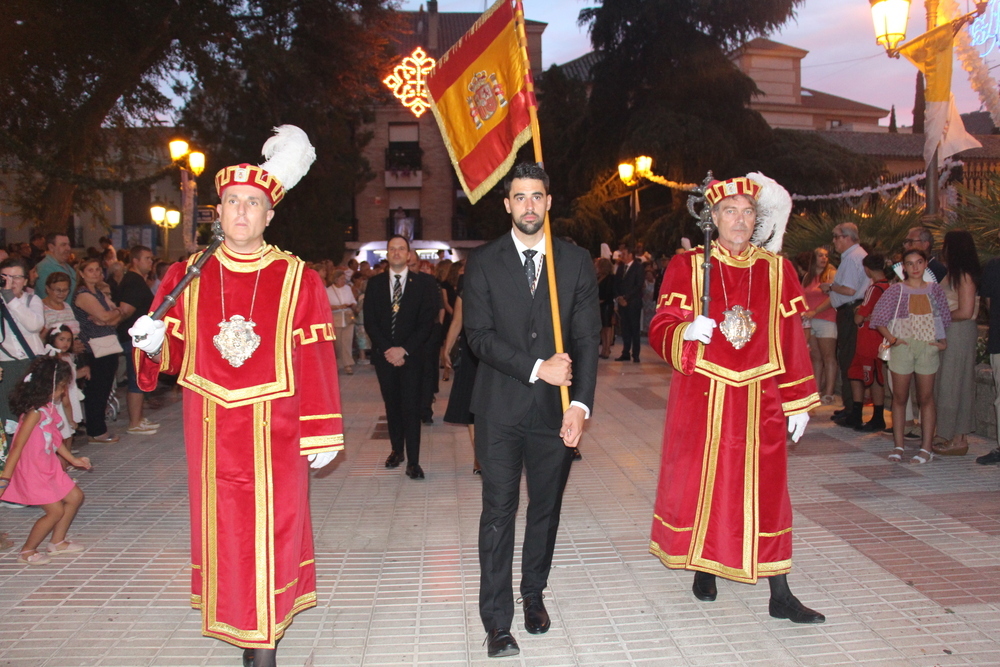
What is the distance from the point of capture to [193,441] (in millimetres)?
3641

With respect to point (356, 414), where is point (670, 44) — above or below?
above

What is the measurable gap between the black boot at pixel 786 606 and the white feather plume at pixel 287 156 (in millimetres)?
3062

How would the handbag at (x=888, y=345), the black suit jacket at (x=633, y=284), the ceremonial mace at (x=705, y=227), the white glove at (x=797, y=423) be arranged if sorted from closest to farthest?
the ceremonial mace at (x=705, y=227) → the white glove at (x=797, y=423) → the handbag at (x=888, y=345) → the black suit jacket at (x=633, y=284)

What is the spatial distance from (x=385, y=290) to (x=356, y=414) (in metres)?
3.11

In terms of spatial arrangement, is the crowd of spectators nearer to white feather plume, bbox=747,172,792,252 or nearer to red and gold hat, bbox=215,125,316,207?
red and gold hat, bbox=215,125,316,207

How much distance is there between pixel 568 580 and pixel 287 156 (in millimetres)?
2769

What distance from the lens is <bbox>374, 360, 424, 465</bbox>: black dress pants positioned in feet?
23.9

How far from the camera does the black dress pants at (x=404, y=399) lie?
23.9 feet

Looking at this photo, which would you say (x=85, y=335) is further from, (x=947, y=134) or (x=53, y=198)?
(x=947, y=134)

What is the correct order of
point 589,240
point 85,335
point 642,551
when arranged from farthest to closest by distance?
point 589,240 < point 85,335 < point 642,551

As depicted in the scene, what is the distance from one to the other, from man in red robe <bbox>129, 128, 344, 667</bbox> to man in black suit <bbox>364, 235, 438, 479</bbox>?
11.5ft

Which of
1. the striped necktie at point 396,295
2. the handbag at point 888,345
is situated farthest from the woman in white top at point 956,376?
the striped necktie at point 396,295

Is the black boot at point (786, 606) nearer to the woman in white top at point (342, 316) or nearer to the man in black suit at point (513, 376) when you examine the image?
the man in black suit at point (513, 376)

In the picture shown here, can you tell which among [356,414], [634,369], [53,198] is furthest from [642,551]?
[53,198]
